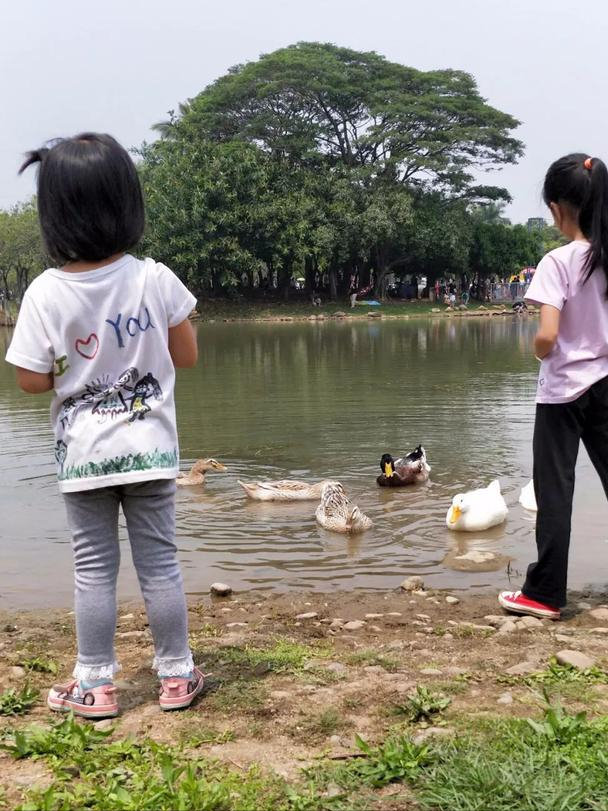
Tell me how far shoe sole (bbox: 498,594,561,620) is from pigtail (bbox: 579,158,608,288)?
162cm

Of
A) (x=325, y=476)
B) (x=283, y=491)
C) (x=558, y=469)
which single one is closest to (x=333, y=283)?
(x=325, y=476)

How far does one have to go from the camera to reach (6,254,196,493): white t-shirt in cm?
297

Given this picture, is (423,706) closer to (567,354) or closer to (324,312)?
(567,354)

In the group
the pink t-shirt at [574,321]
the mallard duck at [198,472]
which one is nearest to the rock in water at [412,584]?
the pink t-shirt at [574,321]

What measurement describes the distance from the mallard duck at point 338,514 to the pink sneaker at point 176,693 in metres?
3.57

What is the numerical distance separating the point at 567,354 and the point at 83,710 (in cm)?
264

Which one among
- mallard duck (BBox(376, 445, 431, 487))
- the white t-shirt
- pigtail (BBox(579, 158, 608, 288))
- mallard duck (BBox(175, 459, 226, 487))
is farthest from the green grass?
mallard duck (BBox(175, 459, 226, 487))

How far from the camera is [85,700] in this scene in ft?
9.83

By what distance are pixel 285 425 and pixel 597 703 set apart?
8.49m

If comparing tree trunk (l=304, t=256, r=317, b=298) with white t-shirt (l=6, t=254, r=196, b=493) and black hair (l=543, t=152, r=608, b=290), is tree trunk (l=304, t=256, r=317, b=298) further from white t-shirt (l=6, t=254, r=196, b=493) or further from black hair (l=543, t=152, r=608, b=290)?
white t-shirt (l=6, t=254, r=196, b=493)

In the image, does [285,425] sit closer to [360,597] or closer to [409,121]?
[360,597]

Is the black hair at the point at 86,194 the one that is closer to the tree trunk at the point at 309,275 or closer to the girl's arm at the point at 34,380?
the girl's arm at the point at 34,380

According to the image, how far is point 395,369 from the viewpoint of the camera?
17688mm

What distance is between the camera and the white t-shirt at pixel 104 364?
9.74 feet
